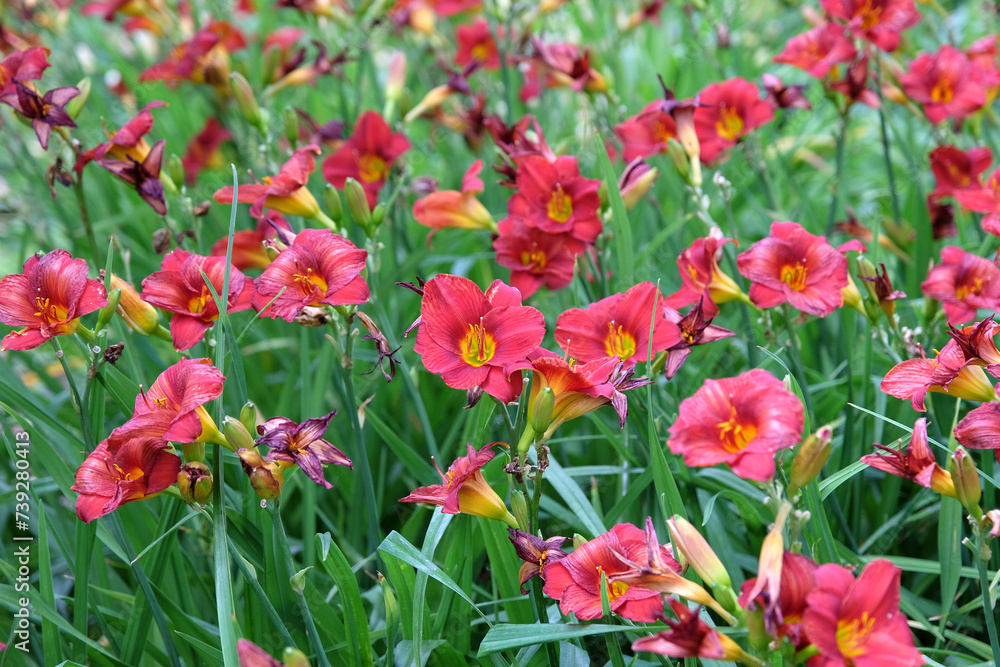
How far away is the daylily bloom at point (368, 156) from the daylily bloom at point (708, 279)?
929 mm

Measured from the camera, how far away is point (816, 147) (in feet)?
10.6

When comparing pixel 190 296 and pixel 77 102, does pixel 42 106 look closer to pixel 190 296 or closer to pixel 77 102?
pixel 77 102

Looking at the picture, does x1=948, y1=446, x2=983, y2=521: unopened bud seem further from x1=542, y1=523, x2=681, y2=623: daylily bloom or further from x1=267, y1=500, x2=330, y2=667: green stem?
x1=267, y1=500, x2=330, y2=667: green stem

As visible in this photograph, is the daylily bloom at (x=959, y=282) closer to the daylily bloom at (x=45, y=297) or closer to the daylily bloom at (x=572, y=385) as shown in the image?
the daylily bloom at (x=572, y=385)

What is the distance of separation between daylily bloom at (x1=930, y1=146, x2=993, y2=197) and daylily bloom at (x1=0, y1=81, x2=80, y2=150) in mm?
2070

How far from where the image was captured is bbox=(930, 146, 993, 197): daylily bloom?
75.5 inches

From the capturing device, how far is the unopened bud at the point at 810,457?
3.13 feet

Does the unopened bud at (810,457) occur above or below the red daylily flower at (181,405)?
below

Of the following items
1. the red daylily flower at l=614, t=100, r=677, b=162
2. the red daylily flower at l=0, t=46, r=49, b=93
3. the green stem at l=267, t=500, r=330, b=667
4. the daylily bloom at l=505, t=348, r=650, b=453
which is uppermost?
the red daylily flower at l=0, t=46, r=49, b=93

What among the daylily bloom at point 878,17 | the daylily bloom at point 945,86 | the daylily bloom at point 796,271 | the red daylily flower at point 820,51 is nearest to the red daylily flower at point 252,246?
the daylily bloom at point 796,271

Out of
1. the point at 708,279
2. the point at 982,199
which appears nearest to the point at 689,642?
the point at 708,279

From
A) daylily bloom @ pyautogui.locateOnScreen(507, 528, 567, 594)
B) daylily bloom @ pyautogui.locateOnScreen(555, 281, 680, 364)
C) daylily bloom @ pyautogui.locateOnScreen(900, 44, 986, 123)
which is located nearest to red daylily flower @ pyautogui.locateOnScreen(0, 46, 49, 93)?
daylily bloom @ pyautogui.locateOnScreen(555, 281, 680, 364)

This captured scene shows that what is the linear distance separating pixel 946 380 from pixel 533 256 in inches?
31.6

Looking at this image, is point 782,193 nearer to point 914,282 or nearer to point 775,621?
point 914,282
